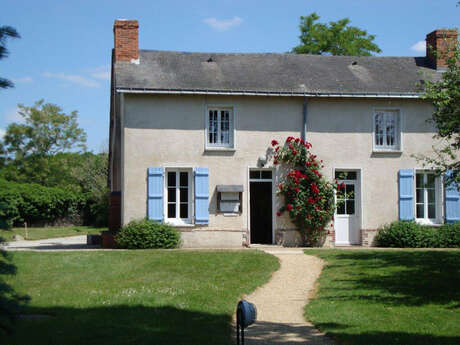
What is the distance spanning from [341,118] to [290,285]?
24.8ft

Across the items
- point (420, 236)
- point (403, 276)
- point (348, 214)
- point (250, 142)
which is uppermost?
point (250, 142)

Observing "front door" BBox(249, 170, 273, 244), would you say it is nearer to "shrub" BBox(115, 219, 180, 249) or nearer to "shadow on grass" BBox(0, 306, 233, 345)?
"shrub" BBox(115, 219, 180, 249)

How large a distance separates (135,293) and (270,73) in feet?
34.2

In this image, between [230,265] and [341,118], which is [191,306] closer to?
[230,265]

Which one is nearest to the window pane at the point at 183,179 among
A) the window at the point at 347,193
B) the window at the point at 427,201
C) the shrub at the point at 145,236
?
the shrub at the point at 145,236

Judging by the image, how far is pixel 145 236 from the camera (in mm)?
15359

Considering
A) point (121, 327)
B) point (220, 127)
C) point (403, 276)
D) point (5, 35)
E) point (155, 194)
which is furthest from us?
point (220, 127)

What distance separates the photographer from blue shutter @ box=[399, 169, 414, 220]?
55.1 feet

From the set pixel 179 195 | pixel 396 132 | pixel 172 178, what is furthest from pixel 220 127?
pixel 396 132

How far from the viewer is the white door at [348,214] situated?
55.8ft

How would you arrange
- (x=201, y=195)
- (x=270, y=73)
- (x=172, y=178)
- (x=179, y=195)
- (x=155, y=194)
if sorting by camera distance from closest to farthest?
(x=155, y=194) → (x=201, y=195) → (x=179, y=195) → (x=172, y=178) → (x=270, y=73)

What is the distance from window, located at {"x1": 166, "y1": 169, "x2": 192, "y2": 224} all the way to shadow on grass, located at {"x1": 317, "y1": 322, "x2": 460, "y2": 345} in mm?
9619

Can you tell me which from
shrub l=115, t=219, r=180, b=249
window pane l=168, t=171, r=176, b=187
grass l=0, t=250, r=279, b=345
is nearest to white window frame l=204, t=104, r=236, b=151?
window pane l=168, t=171, r=176, b=187

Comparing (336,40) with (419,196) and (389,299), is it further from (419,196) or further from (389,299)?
(389,299)
